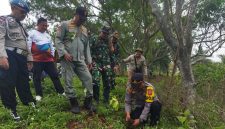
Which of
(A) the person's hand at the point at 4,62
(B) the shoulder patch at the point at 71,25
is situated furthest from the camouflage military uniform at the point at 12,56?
(B) the shoulder patch at the point at 71,25

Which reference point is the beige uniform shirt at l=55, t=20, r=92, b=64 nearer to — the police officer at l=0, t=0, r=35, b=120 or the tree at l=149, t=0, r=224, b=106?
the police officer at l=0, t=0, r=35, b=120

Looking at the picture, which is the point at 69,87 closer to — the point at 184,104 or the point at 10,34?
the point at 10,34

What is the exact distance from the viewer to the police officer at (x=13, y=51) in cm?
572

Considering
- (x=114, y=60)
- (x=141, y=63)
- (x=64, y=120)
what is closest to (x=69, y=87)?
(x=64, y=120)

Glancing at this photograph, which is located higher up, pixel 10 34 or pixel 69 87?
pixel 10 34

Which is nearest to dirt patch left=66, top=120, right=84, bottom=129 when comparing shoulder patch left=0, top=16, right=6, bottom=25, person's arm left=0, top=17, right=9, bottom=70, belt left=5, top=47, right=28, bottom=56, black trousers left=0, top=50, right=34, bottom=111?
black trousers left=0, top=50, right=34, bottom=111

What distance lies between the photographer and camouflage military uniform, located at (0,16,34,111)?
18.8 ft

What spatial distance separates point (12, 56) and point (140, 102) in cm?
246

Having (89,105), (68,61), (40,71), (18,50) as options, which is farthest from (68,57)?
(40,71)

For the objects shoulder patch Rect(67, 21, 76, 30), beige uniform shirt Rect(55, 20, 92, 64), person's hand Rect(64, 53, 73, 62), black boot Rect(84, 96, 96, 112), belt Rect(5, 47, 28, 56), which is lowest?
black boot Rect(84, 96, 96, 112)

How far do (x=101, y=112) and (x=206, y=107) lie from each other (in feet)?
6.33

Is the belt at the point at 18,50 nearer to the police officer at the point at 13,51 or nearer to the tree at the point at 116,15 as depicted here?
the police officer at the point at 13,51

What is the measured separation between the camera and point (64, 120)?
6316 mm

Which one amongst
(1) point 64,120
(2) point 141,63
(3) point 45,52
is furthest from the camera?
(2) point 141,63
